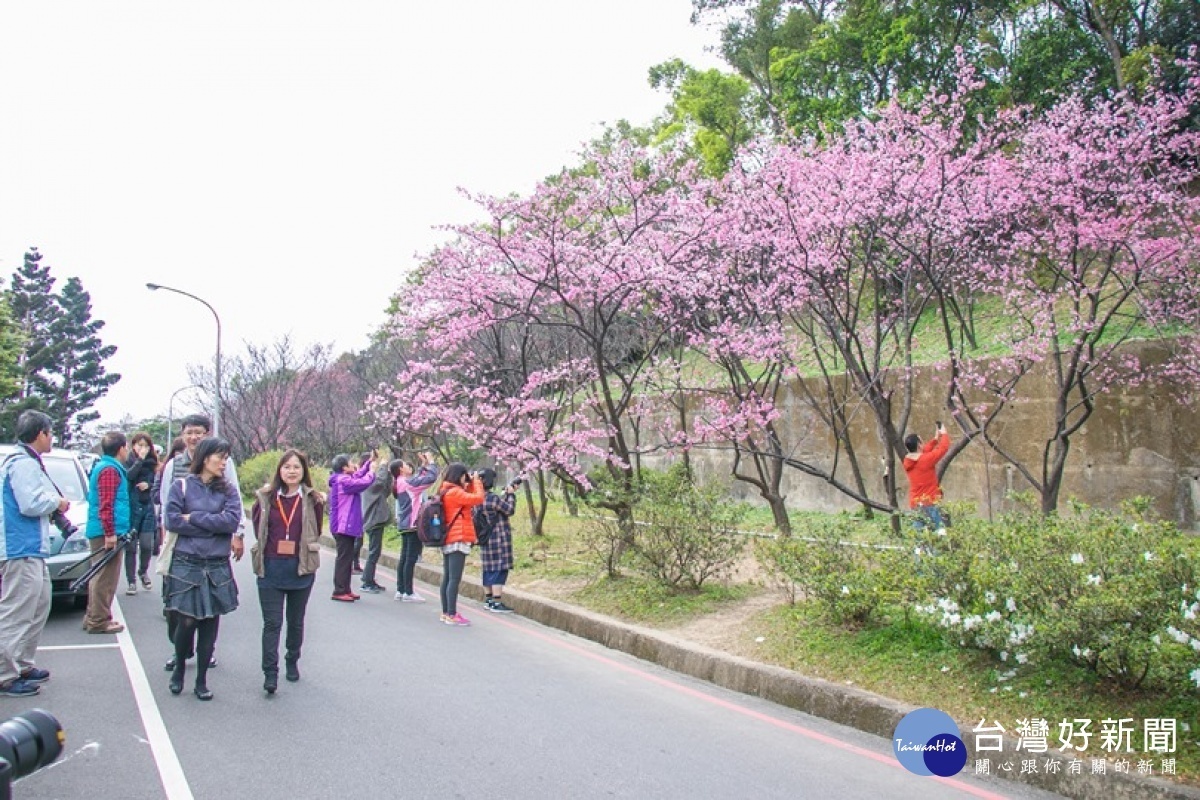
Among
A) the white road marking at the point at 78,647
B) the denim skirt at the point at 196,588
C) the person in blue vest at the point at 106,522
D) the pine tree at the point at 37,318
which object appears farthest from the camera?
the pine tree at the point at 37,318

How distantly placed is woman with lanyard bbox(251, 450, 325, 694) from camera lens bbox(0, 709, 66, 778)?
4.14m

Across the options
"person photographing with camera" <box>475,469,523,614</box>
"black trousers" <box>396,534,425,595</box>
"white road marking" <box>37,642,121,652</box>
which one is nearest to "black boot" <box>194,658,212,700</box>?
"white road marking" <box>37,642,121,652</box>

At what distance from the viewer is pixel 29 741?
1.97 m

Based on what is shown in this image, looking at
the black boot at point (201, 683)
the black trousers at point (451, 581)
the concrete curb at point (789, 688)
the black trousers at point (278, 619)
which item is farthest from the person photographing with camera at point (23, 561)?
the concrete curb at point (789, 688)

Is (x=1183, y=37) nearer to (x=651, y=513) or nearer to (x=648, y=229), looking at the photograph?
(x=648, y=229)

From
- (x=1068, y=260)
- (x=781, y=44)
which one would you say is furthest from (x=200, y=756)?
(x=781, y=44)

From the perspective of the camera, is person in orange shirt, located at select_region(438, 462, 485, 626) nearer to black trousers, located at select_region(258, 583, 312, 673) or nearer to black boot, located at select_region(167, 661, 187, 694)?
black trousers, located at select_region(258, 583, 312, 673)

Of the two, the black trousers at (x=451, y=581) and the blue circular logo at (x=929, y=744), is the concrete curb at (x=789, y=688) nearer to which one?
the blue circular logo at (x=929, y=744)

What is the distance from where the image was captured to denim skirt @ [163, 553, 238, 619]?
577cm

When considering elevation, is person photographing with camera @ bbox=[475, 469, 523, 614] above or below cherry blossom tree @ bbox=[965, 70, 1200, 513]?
below

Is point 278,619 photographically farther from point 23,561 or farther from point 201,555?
point 23,561

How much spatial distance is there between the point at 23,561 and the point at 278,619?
1.79 meters

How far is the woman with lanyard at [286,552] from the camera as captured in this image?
6168 mm

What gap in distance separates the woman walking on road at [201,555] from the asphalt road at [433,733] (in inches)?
16.0
